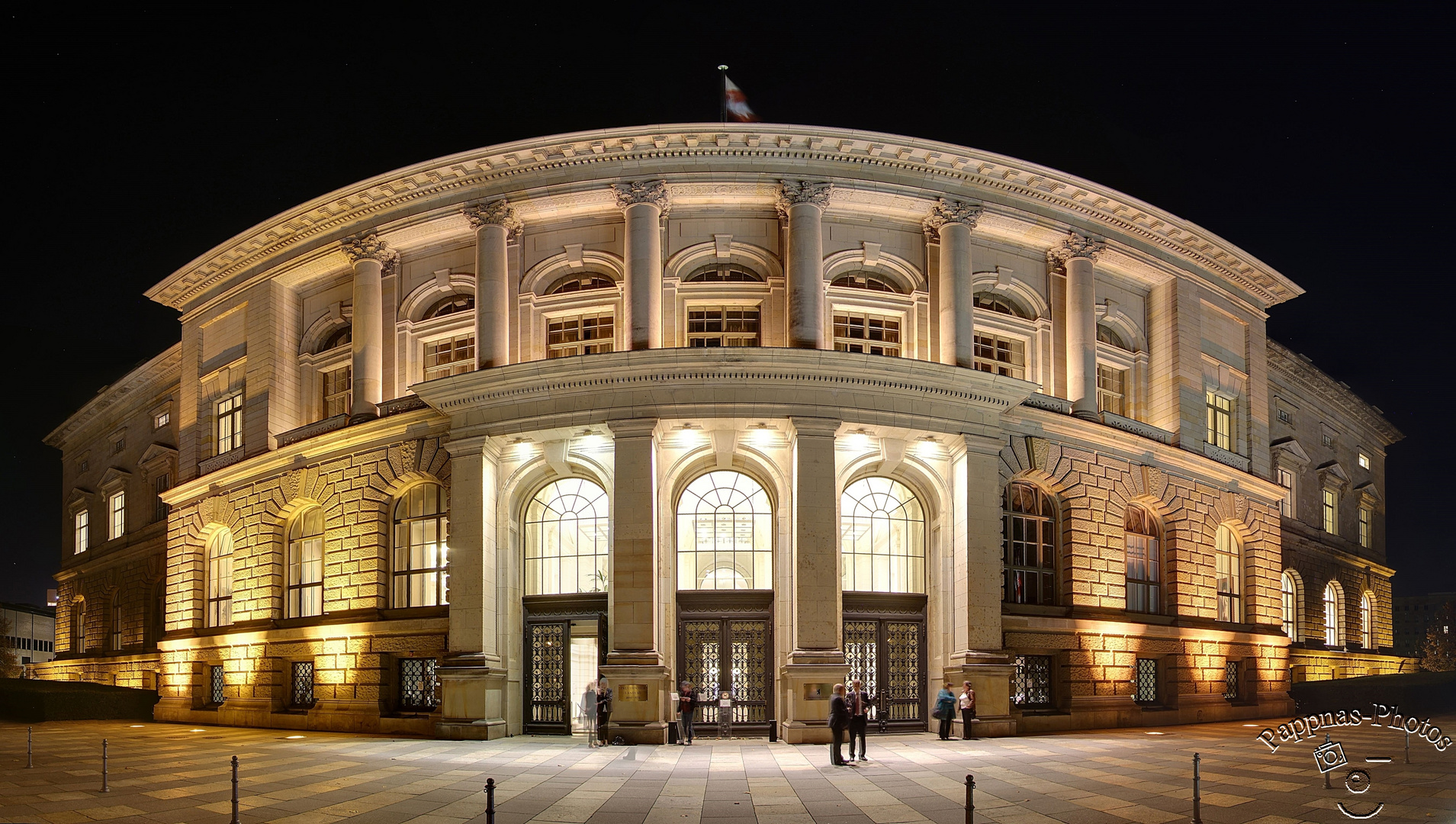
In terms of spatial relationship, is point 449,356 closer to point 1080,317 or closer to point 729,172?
point 729,172

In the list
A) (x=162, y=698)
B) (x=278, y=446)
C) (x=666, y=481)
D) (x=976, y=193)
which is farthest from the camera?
(x=162, y=698)

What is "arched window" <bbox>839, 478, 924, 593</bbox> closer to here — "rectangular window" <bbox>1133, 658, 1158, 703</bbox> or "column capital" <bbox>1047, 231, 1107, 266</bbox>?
"rectangular window" <bbox>1133, 658, 1158, 703</bbox>

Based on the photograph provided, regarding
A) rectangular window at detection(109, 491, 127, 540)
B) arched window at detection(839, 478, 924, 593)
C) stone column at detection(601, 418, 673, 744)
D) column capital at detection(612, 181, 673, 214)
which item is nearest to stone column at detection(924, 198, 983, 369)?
arched window at detection(839, 478, 924, 593)

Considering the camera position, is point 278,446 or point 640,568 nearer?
point 640,568

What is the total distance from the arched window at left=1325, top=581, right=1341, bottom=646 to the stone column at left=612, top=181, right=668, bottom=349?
127 ft

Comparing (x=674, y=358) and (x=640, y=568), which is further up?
(x=674, y=358)

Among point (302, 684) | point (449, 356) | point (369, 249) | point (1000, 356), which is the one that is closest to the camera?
point (1000, 356)

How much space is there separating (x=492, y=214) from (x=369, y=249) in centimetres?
535

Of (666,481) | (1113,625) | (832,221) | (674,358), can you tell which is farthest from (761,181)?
(1113,625)

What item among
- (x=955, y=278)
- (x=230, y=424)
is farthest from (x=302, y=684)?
(x=955, y=278)

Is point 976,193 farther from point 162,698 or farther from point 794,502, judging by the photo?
point 162,698

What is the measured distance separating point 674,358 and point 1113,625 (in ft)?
54.8

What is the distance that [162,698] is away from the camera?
4144 centimetres

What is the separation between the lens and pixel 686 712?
26.9 metres
